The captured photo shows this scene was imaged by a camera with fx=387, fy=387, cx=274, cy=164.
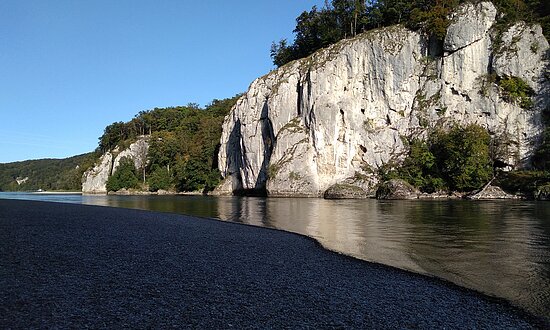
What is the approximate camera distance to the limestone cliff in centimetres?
6381

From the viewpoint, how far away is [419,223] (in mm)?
23125

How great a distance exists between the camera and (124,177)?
11100cm

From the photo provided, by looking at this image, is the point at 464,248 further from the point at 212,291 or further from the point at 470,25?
the point at 470,25

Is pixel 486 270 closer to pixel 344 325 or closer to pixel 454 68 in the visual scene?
pixel 344 325

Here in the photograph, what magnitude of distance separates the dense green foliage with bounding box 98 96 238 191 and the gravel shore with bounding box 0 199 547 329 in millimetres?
79769

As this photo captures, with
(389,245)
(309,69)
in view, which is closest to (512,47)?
(309,69)

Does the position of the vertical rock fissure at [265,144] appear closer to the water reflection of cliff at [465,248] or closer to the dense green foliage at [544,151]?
the dense green foliage at [544,151]

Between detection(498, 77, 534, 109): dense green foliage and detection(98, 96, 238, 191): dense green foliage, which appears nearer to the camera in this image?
detection(498, 77, 534, 109): dense green foliage

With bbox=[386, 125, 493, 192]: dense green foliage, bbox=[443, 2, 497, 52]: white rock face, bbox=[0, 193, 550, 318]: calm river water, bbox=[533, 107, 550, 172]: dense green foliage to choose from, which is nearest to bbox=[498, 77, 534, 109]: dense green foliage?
A: bbox=[533, 107, 550, 172]: dense green foliage

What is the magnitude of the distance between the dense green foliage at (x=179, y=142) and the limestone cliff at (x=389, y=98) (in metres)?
30.6

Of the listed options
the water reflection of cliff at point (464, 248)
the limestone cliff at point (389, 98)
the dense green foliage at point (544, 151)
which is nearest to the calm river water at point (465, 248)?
the water reflection of cliff at point (464, 248)

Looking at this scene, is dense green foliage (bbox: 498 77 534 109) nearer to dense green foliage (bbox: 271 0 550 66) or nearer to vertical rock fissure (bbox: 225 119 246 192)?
dense green foliage (bbox: 271 0 550 66)

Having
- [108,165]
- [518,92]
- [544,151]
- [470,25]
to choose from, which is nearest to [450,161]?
[544,151]

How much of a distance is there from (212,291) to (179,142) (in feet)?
360
